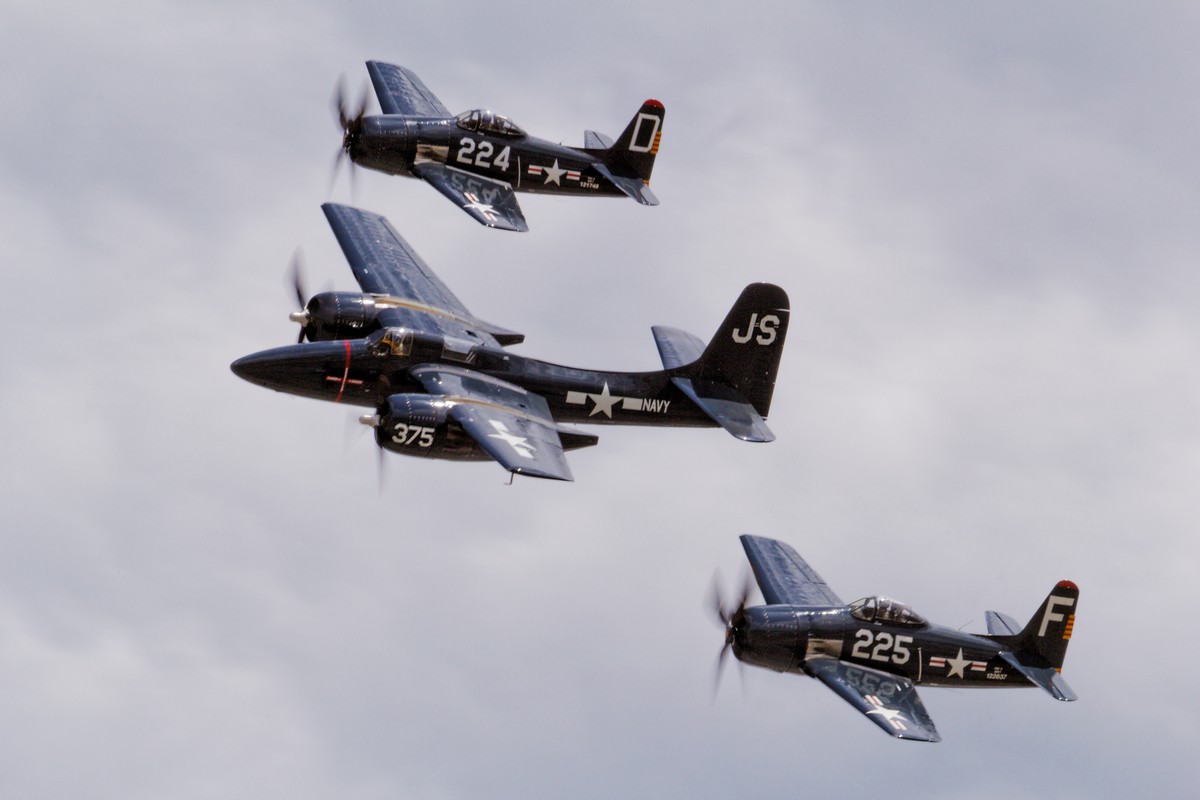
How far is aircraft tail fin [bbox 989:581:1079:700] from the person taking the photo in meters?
67.8

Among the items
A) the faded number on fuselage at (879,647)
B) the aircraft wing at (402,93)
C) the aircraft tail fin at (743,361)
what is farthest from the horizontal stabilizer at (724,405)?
the aircraft wing at (402,93)

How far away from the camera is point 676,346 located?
7506cm

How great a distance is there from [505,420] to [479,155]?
671 inches

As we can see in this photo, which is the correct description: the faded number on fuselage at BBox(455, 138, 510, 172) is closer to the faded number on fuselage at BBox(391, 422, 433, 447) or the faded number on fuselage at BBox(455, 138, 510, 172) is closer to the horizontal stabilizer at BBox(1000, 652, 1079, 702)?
the faded number on fuselage at BBox(391, 422, 433, 447)

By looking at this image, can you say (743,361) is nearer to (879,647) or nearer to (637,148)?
(879,647)

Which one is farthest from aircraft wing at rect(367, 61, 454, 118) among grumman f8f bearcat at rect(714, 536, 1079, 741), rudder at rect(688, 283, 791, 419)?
grumman f8f bearcat at rect(714, 536, 1079, 741)

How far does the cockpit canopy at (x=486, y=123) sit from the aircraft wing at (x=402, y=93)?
128 centimetres

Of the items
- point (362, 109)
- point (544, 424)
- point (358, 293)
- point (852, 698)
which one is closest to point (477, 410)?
point (544, 424)

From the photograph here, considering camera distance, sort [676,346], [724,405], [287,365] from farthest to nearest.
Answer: [676,346], [724,405], [287,365]

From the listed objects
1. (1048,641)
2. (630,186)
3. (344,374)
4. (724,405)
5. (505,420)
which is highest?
(630,186)

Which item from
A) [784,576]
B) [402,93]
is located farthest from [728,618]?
[402,93]

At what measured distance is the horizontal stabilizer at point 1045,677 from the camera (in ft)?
222

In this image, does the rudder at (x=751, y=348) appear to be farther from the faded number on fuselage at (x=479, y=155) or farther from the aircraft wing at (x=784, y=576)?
the faded number on fuselage at (x=479, y=155)

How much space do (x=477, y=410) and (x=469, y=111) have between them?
1817 centimetres
